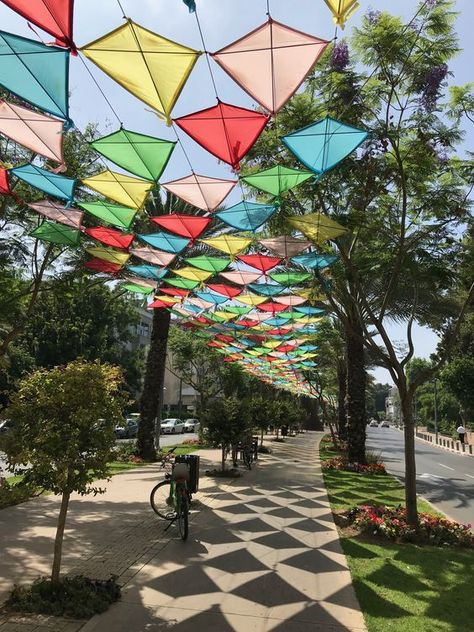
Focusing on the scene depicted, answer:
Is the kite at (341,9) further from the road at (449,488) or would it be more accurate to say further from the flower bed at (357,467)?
the flower bed at (357,467)

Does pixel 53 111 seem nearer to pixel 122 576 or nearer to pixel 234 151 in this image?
pixel 234 151

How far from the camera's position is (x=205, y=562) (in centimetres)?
698

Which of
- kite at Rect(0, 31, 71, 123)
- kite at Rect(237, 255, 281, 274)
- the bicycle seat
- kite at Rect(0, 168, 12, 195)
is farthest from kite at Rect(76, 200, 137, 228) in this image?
Result: the bicycle seat

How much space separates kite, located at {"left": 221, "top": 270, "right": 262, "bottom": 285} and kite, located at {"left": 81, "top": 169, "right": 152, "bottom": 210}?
5004 millimetres

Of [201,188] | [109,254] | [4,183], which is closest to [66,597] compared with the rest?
[201,188]

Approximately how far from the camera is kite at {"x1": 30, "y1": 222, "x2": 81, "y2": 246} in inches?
429

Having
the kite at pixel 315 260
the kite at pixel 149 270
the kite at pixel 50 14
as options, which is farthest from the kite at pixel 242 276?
the kite at pixel 50 14

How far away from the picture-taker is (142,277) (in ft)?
46.7

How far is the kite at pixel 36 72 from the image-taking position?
4996mm

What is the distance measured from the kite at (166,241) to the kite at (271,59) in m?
5.27

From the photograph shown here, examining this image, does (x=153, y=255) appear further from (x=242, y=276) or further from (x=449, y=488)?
(x=449, y=488)

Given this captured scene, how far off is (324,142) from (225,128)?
58.1 inches

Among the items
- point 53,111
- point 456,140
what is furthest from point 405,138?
point 53,111

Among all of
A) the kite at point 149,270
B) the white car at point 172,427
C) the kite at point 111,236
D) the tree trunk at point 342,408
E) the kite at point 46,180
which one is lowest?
the white car at point 172,427
